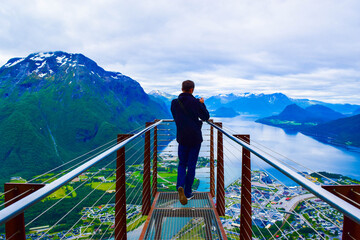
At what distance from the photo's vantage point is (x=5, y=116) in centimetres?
7200

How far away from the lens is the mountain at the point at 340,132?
6228 centimetres

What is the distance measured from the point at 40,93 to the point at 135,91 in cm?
5200

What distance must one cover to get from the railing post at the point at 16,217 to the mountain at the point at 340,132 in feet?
246

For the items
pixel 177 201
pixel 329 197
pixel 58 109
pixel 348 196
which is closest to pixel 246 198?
pixel 348 196

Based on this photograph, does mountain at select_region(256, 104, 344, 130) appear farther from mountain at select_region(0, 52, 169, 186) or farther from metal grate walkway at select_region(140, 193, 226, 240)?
metal grate walkway at select_region(140, 193, 226, 240)

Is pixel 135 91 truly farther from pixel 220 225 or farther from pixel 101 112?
pixel 220 225

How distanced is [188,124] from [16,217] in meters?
1.92

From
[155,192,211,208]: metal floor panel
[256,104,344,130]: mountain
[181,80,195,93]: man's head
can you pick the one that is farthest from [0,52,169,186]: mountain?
[256,104,344,130]: mountain

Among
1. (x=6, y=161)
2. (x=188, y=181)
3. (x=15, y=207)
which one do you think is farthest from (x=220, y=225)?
(x=6, y=161)

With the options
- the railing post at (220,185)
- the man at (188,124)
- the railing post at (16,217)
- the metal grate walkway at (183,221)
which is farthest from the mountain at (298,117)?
the railing post at (16,217)

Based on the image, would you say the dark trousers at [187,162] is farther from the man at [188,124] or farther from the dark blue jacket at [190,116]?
the dark blue jacket at [190,116]

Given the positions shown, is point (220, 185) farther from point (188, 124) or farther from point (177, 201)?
point (188, 124)

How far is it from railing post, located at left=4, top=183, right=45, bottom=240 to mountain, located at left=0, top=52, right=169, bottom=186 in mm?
54731

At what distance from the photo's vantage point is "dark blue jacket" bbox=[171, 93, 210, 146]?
255 centimetres
